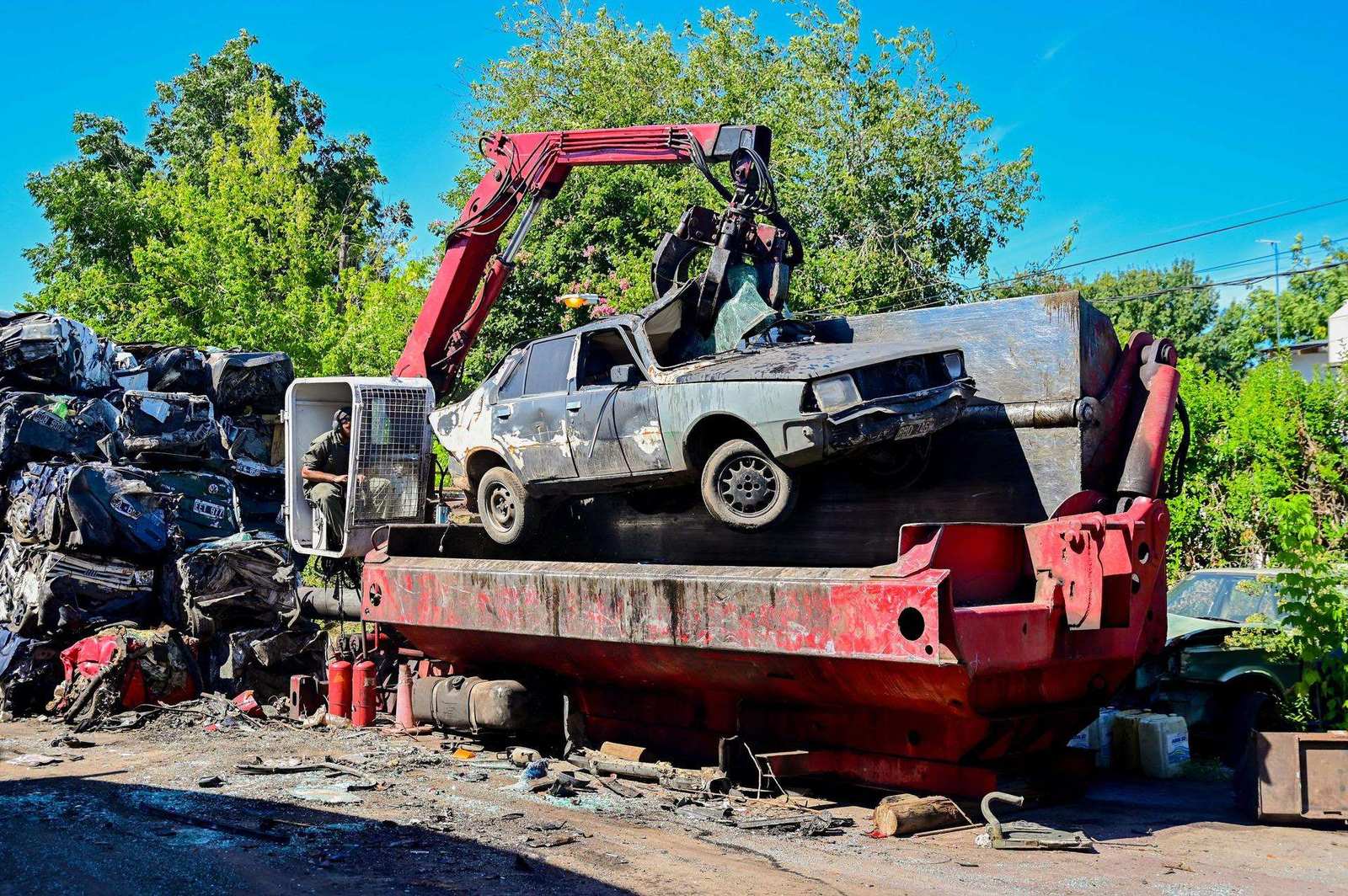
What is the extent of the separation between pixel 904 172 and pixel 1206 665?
50.9 feet

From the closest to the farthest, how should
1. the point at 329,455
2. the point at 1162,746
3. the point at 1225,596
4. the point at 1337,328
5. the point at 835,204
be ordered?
the point at 1162,746 < the point at 1225,596 < the point at 329,455 < the point at 835,204 < the point at 1337,328

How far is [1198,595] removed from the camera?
10.3 meters

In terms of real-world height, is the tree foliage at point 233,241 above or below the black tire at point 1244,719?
above

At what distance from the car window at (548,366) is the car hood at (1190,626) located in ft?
15.7

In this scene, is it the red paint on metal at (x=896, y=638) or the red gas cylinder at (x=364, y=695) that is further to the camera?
the red gas cylinder at (x=364, y=695)

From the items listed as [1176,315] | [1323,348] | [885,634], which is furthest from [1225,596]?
[1176,315]

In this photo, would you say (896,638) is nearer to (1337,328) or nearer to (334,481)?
(334,481)

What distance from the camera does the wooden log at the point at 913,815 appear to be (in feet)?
20.6

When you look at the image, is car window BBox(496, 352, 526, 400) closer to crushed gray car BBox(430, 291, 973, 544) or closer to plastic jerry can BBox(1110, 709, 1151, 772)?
crushed gray car BBox(430, 291, 973, 544)

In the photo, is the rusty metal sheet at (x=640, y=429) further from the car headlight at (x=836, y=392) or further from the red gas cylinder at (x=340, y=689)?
the red gas cylinder at (x=340, y=689)

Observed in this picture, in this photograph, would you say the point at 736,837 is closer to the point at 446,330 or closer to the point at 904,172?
the point at 446,330

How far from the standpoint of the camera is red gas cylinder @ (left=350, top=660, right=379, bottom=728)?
9922 mm

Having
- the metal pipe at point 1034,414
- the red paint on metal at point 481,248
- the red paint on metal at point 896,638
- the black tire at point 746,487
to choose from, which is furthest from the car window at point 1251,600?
the red paint on metal at point 481,248

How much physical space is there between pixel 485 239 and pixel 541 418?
4.24 m
